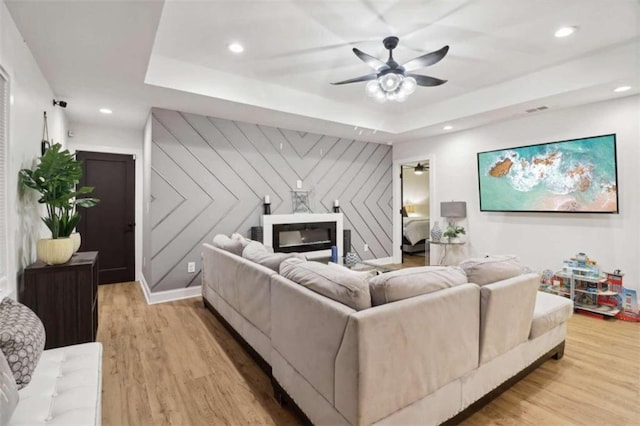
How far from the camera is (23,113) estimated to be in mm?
2426

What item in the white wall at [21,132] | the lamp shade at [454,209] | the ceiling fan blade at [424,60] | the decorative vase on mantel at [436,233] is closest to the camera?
the white wall at [21,132]

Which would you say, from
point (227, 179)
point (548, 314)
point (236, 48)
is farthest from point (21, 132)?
point (548, 314)

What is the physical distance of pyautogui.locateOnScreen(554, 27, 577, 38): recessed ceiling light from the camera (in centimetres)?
285

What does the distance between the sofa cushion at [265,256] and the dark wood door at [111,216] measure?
133 inches

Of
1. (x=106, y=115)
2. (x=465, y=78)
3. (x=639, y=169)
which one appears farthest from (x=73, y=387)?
(x=639, y=169)

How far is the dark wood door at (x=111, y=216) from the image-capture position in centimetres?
480

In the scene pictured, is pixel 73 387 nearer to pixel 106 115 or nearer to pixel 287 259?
pixel 287 259

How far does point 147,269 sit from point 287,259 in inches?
118

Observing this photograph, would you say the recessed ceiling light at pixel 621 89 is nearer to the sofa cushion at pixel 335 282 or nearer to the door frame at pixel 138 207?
the sofa cushion at pixel 335 282

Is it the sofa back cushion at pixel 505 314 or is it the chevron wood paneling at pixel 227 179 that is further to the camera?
the chevron wood paneling at pixel 227 179

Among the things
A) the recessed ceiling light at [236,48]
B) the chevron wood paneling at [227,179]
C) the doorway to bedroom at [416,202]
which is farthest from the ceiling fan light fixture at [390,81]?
the doorway to bedroom at [416,202]

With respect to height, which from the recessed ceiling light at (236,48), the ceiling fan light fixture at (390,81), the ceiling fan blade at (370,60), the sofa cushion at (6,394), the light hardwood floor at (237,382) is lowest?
the light hardwood floor at (237,382)

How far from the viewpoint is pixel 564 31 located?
2.89 metres

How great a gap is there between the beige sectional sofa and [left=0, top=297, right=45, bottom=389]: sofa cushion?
1.14 meters
